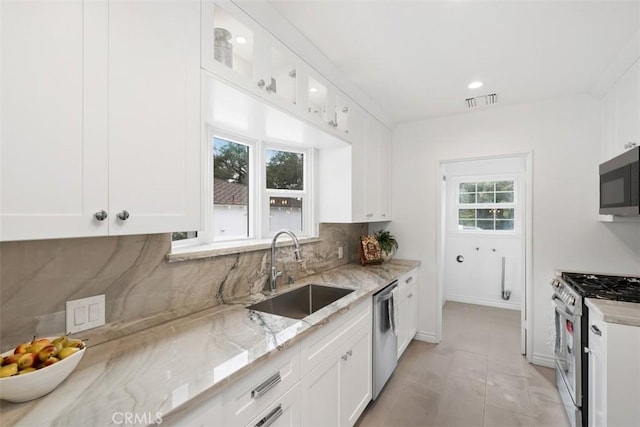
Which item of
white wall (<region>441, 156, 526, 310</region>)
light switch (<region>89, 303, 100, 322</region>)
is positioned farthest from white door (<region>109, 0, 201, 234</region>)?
white wall (<region>441, 156, 526, 310</region>)

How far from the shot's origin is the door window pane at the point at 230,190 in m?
2.03

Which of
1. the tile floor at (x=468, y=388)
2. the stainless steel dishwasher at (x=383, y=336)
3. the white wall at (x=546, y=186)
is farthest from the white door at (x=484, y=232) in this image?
the stainless steel dishwasher at (x=383, y=336)

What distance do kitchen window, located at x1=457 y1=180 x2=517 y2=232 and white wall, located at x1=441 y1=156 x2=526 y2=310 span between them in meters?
0.07

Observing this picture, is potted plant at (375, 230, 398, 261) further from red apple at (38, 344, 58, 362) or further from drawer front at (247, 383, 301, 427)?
red apple at (38, 344, 58, 362)

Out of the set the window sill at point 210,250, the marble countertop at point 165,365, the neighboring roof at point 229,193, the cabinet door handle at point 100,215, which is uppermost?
the neighboring roof at point 229,193

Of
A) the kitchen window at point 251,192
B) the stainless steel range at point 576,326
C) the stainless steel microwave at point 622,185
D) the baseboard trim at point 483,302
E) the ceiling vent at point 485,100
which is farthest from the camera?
the baseboard trim at point 483,302

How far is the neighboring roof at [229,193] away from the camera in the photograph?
79.7 inches

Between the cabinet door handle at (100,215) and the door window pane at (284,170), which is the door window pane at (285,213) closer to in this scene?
the door window pane at (284,170)

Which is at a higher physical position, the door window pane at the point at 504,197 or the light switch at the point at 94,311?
the door window pane at the point at 504,197

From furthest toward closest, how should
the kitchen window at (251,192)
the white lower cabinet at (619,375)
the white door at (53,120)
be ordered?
the kitchen window at (251,192) < the white lower cabinet at (619,375) < the white door at (53,120)

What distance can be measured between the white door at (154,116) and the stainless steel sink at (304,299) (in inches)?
39.5

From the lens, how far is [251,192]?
92.0 inches

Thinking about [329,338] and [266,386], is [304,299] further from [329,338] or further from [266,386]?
[266,386]

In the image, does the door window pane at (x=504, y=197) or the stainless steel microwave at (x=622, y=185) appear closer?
the stainless steel microwave at (x=622, y=185)
